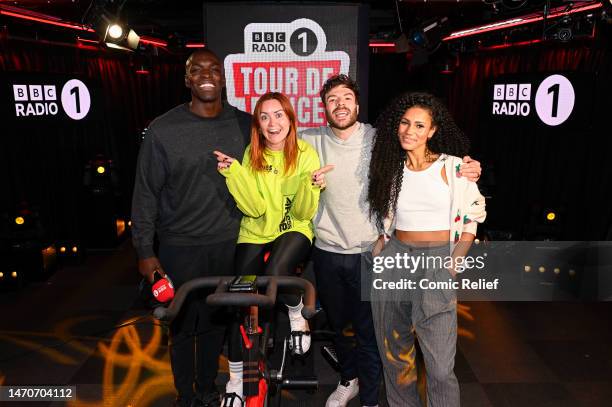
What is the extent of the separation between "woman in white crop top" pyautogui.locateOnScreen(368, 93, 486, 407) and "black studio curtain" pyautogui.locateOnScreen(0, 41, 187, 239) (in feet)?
14.5

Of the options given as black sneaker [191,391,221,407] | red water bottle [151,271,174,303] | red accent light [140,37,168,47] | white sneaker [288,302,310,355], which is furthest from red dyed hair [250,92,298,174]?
red accent light [140,37,168,47]

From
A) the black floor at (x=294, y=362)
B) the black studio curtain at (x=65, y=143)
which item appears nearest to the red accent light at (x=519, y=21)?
the black floor at (x=294, y=362)

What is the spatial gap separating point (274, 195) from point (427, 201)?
771mm

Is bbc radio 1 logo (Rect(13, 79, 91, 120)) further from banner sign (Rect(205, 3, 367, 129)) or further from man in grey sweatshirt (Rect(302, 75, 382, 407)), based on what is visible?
man in grey sweatshirt (Rect(302, 75, 382, 407))

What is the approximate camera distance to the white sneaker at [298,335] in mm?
2859

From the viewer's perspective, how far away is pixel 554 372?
367 centimetres

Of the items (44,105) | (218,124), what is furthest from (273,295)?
(44,105)

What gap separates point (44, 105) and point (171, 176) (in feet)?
11.9

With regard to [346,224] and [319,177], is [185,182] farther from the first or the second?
[346,224]

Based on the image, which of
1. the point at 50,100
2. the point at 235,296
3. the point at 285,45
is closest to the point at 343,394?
the point at 235,296

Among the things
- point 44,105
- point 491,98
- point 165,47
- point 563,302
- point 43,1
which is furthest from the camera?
point 165,47

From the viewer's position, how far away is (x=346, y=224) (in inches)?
107

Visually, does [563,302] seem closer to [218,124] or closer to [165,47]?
[218,124]

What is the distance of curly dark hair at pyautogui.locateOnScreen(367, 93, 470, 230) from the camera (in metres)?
2.51
